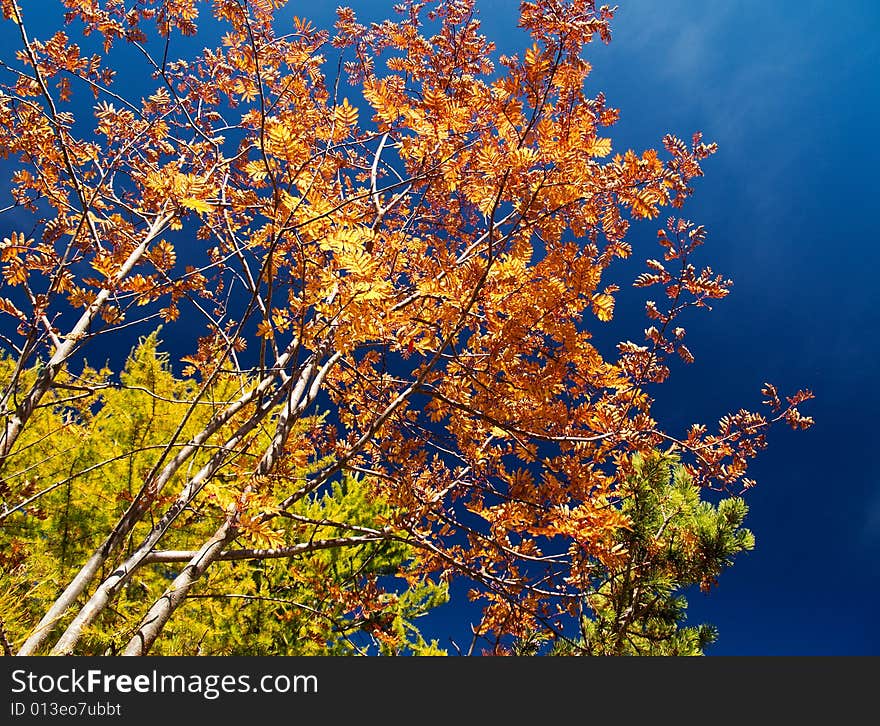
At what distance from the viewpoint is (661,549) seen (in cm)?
444

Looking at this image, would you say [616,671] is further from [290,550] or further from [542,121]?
[542,121]

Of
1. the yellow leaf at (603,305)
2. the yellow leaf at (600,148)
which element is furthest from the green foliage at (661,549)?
the yellow leaf at (600,148)

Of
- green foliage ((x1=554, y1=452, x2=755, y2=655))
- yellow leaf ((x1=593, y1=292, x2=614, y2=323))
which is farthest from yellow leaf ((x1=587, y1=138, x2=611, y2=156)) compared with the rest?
green foliage ((x1=554, y1=452, x2=755, y2=655))

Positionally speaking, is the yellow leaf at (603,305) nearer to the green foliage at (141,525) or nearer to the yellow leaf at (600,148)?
the yellow leaf at (600,148)

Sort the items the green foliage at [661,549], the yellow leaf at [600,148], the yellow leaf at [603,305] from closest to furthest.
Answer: the yellow leaf at [600,148]
the yellow leaf at [603,305]
the green foliage at [661,549]

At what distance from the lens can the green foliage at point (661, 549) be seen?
3949 millimetres

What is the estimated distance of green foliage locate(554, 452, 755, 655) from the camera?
155 inches

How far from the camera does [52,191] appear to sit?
2982 millimetres

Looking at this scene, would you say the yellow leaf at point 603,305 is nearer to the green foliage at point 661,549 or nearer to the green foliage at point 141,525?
the green foliage at point 661,549

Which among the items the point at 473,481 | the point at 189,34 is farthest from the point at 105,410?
the point at 473,481

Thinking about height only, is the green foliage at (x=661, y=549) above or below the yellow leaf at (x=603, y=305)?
below

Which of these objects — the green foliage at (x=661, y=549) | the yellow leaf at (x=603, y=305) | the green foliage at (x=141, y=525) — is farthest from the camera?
the green foliage at (x=141, y=525)

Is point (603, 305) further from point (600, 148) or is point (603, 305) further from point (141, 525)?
point (141, 525)

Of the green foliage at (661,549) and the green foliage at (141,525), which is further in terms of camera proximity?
the green foliage at (141,525)
